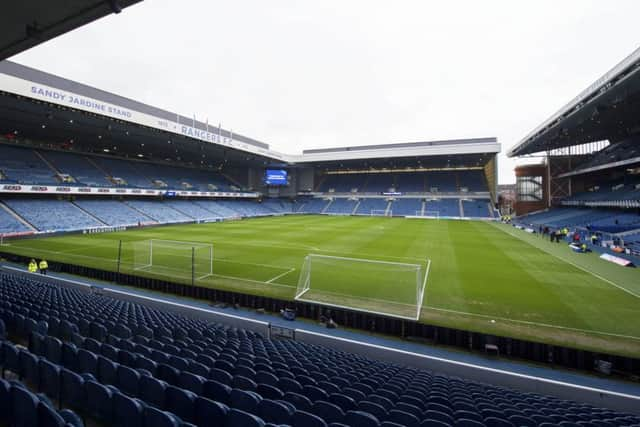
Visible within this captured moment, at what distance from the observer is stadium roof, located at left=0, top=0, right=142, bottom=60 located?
19.5 feet

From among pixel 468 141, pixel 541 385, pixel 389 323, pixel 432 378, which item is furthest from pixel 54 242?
pixel 468 141

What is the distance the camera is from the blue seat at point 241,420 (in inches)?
99.3

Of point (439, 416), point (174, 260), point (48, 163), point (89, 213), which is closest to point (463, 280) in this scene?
point (439, 416)

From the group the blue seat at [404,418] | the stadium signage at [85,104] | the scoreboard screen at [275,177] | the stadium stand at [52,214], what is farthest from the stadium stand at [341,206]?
the blue seat at [404,418]

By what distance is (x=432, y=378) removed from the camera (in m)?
5.82

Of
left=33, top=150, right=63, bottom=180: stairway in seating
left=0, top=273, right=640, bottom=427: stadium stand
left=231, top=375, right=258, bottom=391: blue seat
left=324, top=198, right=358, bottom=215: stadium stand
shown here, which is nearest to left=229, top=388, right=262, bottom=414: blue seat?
left=0, top=273, right=640, bottom=427: stadium stand

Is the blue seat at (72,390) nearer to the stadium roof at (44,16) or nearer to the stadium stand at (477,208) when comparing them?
the stadium roof at (44,16)

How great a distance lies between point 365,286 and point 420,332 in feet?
14.2

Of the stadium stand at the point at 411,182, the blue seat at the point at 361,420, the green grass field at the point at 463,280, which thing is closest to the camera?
the blue seat at the point at 361,420

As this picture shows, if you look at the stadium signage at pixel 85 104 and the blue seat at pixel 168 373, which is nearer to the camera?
the blue seat at pixel 168 373

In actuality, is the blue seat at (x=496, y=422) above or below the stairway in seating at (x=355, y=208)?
below

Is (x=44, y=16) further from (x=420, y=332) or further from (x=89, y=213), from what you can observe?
(x=89, y=213)

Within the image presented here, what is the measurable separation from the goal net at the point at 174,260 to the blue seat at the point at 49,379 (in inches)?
353

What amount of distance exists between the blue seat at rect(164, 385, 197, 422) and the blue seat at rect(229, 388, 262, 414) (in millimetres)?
455
